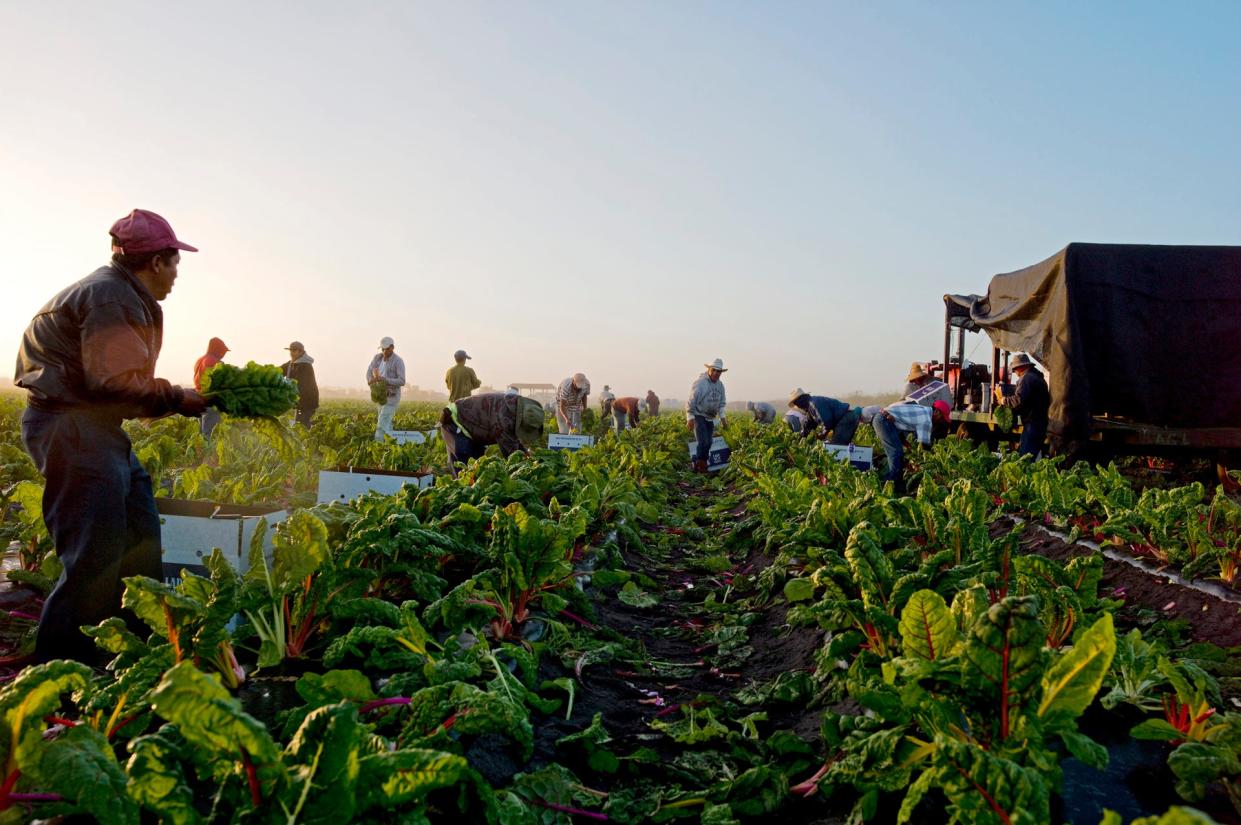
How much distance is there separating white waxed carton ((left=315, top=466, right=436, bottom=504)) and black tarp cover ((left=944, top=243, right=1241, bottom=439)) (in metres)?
7.73

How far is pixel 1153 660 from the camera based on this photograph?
8.79 feet

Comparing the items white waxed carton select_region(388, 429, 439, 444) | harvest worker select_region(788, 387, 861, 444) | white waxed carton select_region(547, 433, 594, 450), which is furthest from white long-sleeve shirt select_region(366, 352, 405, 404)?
harvest worker select_region(788, 387, 861, 444)

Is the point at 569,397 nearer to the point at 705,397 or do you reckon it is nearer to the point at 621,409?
the point at 705,397

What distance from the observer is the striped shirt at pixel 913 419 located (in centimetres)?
942

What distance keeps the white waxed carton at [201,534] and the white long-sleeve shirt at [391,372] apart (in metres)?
8.46

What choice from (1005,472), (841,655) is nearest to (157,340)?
(841,655)

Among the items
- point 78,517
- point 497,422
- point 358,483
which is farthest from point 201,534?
point 497,422

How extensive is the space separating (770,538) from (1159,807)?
3.58m

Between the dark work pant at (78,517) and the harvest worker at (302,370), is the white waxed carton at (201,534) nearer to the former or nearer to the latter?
the dark work pant at (78,517)

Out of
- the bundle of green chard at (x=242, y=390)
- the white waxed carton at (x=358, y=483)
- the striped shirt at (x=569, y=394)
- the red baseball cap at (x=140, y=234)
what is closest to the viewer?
the red baseball cap at (x=140, y=234)

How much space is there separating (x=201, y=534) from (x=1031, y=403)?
31.6 feet

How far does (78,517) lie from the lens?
2.86 meters

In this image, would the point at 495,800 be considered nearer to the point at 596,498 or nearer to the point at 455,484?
the point at 455,484

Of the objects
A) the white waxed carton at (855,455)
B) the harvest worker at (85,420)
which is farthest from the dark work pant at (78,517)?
the white waxed carton at (855,455)
